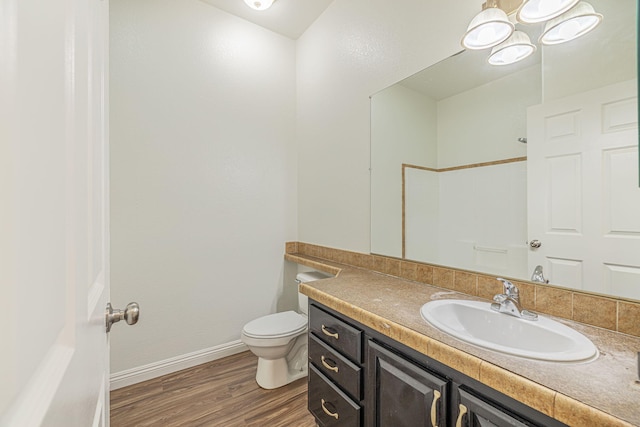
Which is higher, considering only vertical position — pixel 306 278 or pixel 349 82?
pixel 349 82

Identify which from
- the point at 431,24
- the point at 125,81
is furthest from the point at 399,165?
the point at 125,81

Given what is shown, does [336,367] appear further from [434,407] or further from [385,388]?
[434,407]

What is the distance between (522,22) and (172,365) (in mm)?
2836

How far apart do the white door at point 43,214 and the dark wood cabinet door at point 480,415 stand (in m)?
0.87

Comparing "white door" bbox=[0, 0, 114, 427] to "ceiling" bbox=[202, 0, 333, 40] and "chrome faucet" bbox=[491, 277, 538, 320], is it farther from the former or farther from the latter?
"ceiling" bbox=[202, 0, 333, 40]

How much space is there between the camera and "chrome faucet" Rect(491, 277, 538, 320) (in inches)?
41.0

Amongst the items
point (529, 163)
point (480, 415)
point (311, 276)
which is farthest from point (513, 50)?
point (311, 276)

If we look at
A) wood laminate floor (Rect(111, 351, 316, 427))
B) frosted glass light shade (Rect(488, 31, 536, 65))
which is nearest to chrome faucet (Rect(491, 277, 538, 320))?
frosted glass light shade (Rect(488, 31, 536, 65))

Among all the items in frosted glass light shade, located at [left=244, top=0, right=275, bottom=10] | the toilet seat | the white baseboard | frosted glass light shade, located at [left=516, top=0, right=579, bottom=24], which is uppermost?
frosted glass light shade, located at [left=244, top=0, right=275, bottom=10]

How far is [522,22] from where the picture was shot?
1.12 m

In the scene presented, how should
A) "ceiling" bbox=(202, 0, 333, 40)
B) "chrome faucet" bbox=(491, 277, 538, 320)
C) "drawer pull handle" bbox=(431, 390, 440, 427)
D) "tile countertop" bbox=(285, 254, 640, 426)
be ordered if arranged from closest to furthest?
"tile countertop" bbox=(285, 254, 640, 426) < "drawer pull handle" bbox=(431, 390, 440, 427) < "chrome faucet" bbox=(491, 277, 538, 320) < "ceiling" bbox=(202, 0, 333, 40)

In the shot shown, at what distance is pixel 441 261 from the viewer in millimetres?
1462

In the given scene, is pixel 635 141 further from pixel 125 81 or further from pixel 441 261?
pixel 125 81

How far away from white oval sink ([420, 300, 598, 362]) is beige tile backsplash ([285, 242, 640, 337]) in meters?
0.09
